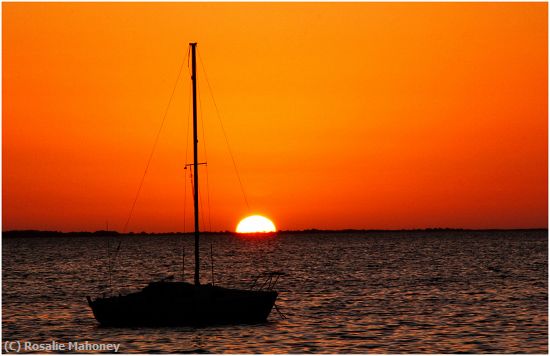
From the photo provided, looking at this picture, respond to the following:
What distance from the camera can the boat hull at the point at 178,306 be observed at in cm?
4881

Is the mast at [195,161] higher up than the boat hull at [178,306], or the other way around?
the mast at [195,161]

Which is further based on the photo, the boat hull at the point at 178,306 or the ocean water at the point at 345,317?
the boat hull at the point at 178,306

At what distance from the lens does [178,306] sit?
1925 inches

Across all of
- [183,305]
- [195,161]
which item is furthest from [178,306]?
[195,161]

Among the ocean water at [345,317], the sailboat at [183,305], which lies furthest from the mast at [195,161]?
the ocean water at [345,317]

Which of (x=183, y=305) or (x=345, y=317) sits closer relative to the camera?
(x=183, y=305)

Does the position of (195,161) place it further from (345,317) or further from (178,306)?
(345,317)

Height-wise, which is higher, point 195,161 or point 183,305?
point 195,161

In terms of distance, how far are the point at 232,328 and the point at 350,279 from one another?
42.5 m

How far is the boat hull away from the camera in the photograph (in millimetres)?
48812

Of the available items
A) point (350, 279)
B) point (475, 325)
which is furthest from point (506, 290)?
point (475, 325)

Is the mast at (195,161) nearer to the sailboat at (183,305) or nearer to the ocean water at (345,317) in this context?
the sailboat at (183,305)

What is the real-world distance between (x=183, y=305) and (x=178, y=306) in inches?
10.6

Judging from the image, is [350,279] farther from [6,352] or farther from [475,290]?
[6,352]
